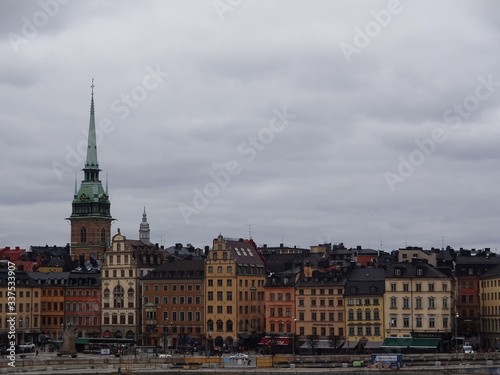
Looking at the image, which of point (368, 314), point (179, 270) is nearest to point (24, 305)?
point (179, 270)

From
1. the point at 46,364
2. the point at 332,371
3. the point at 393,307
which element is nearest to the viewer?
the point at 332,371

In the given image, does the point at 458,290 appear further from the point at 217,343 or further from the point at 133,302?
the point at 133,302

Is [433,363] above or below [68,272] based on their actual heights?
below

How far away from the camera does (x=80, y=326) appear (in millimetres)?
136875

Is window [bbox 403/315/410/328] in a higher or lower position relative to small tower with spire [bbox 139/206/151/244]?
lower

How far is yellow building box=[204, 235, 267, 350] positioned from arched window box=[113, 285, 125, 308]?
40.6 ft

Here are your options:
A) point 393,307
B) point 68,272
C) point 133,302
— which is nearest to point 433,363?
point 393,307

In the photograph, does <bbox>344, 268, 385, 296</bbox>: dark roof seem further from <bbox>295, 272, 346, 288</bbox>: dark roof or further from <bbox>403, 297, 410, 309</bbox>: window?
<bbox>403, 297, 410, 309</bbox>: window

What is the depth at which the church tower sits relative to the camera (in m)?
175

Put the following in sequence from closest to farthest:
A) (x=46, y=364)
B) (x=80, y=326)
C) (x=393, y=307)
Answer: (x=46, y=364) < (x=393, y=307) < (x=80, y=326)

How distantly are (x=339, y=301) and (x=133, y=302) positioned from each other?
91.1ft

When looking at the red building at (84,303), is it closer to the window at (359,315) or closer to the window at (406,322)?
the window at (359,315)

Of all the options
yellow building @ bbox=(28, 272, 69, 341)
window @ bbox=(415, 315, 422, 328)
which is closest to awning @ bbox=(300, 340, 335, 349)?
window @ bbox=(415, 315, 422, 328)

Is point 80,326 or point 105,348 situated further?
point 80,326
